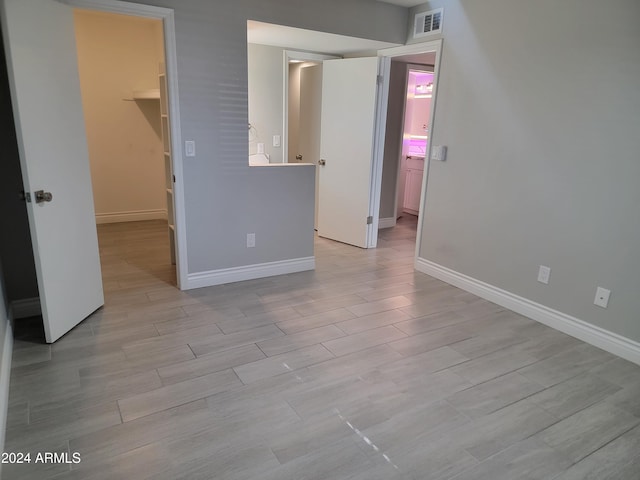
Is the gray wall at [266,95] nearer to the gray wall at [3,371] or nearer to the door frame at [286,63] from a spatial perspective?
the door frame at [286,63]

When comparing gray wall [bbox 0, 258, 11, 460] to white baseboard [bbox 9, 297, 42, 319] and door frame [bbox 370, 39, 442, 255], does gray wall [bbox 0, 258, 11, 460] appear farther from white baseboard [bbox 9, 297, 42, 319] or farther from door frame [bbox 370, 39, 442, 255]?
door frame [bbox 370, 39, 442, 255]

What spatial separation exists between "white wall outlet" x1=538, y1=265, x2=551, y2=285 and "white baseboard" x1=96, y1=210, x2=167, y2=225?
4755 mm

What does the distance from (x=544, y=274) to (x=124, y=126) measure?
5.12 metres

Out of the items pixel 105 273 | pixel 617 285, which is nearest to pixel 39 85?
pixel 105 273

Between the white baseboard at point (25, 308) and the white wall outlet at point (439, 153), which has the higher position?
the white wall outlet at point (439, 153)

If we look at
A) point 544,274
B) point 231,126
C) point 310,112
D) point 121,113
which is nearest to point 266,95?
point 310,112

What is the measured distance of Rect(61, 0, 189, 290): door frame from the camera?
8.94 ft

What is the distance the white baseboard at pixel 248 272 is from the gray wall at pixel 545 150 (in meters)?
1.37

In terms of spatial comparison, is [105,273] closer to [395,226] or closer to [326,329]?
[326,329]

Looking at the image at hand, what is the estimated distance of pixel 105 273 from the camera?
3.78 meters

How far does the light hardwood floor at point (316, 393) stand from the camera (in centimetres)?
176

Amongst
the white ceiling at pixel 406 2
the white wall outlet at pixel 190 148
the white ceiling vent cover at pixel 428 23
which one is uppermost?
the white ceiling at pixel 406 2

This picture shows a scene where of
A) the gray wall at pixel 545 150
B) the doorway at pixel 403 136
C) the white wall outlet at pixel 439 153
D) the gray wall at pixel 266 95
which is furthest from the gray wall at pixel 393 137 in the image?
the white wall outlet at pixel 439 153

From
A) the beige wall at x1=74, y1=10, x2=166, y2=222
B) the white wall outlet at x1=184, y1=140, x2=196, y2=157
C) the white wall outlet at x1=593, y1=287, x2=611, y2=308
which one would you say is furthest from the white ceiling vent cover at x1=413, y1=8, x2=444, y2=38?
the beige wall at x1=74, y1=10, x2=166, y2=222
